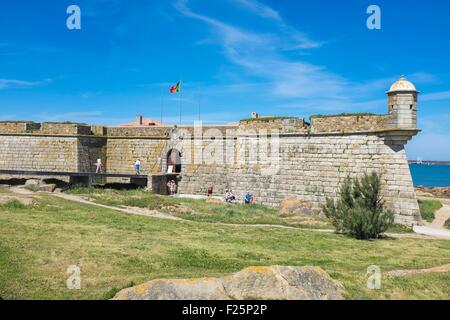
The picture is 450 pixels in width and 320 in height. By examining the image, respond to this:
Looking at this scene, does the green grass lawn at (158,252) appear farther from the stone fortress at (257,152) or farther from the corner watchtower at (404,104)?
the corner watchtower at (404,104)

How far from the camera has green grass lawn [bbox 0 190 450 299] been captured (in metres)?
8.35

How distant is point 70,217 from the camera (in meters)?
16.0

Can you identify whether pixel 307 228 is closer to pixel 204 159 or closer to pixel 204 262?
pixel 204 262

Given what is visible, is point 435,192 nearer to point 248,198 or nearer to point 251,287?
point 248,198

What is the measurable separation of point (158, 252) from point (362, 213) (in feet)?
28.2

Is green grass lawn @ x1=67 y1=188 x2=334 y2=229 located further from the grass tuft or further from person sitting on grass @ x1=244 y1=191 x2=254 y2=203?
the grass tuft

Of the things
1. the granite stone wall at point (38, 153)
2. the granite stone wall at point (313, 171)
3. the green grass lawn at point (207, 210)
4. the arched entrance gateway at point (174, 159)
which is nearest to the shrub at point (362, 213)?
the green grass lawn at point (207, 210)

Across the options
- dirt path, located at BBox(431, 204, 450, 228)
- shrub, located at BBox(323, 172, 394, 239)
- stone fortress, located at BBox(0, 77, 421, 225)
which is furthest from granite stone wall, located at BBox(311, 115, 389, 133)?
dirt path, located at BBox(431, 204, 450, 228)

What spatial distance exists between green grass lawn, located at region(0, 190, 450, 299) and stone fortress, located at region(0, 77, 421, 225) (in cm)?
574

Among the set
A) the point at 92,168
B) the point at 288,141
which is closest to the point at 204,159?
the point at 288,141

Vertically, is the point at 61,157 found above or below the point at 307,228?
above

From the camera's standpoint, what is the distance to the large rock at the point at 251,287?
6.29 m
